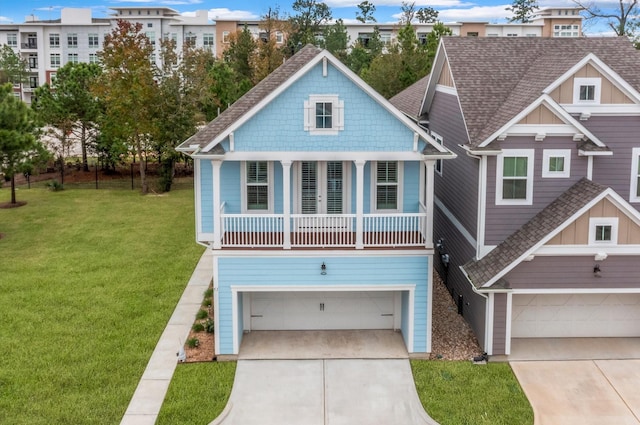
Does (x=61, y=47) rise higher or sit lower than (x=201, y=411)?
higher

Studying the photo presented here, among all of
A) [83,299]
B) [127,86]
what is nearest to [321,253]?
[83,299]

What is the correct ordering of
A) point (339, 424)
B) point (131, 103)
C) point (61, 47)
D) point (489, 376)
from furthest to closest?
point (61, 47) < point (131, 103) < point (489, 376) < point (339, 424)

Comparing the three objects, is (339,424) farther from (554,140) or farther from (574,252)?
(554,140)

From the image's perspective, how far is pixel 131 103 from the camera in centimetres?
3647

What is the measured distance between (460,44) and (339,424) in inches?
514

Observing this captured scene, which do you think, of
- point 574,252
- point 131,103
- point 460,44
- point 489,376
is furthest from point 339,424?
point 131,103

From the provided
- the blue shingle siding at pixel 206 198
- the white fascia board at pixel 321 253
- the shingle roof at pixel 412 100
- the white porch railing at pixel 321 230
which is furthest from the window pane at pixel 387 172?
the shingle roof at pixel 412 100

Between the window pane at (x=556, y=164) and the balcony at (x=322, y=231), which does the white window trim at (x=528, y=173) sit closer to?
the window pane at (x=556, y=164)

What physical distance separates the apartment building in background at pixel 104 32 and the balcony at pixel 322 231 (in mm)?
72746

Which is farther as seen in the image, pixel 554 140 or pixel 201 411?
pixel 554 140

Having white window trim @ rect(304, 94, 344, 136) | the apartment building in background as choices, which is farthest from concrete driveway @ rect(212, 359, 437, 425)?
the apartment building in background

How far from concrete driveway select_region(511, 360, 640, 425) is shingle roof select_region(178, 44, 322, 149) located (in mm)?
9302

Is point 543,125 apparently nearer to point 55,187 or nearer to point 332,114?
point 332,114

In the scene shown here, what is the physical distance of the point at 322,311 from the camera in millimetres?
18172
